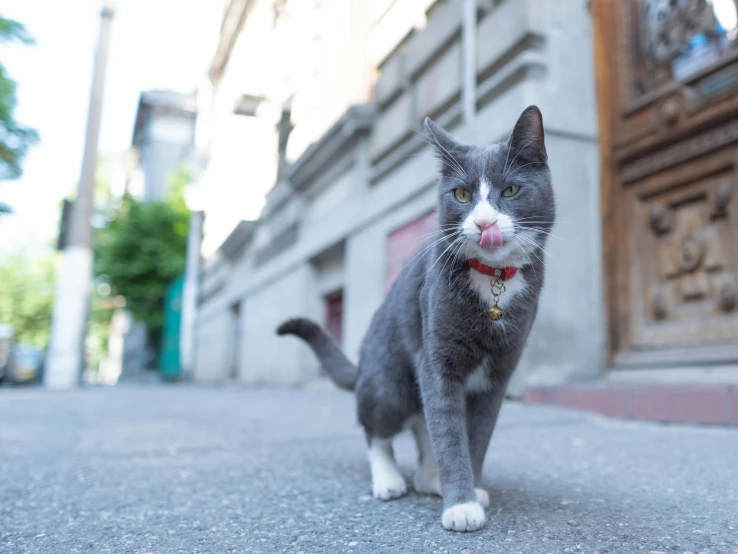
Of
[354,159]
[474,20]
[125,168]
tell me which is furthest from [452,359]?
[125,168]

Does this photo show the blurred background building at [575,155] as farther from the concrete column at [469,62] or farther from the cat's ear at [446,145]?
the cat's ear at [446,145]

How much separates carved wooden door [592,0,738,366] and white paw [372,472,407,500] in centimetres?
210

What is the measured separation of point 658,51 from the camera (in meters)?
3.58

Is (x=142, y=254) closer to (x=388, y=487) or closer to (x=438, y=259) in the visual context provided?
(x=388, y=487)

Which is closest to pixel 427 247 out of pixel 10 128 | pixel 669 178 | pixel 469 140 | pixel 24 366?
pixel 669 178

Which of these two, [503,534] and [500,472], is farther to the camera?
[500,472]

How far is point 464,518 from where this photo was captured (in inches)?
50.1

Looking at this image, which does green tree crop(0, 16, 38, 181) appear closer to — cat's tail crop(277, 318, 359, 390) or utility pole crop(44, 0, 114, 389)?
cat's tail crop(277, 318, 359, 390)

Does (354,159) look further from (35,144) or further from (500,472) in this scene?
(500,472)

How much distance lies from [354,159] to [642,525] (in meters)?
5.31

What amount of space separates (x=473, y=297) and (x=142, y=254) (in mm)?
16349

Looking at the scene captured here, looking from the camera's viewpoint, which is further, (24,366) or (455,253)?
(24,366)

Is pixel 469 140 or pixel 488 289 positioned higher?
pixel 469 140

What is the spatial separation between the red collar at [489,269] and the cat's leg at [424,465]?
527mm
